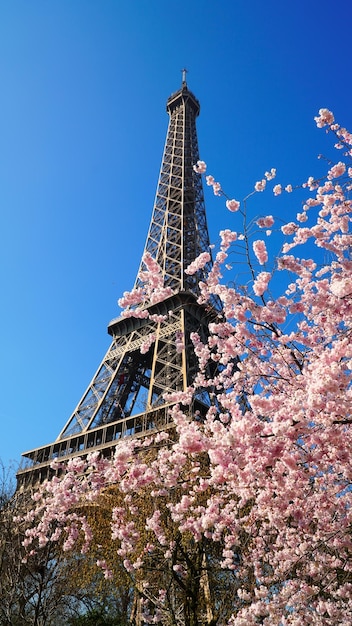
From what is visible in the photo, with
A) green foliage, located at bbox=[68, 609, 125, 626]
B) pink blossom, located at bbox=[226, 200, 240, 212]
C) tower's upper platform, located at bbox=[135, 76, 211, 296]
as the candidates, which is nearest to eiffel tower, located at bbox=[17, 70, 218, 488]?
tower's upper platform, located at bbox=[135, 76, 211, 296]

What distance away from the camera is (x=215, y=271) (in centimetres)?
643

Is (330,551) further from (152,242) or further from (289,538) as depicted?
(152,242)

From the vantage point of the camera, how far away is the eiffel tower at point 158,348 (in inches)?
738

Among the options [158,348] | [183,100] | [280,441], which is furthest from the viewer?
[183,100]

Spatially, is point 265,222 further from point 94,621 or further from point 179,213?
point 179,213

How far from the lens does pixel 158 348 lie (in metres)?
22.0

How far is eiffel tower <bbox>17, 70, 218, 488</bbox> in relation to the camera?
18.7 meters

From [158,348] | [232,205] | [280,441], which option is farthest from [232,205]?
[158,348]

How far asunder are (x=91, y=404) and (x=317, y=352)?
18.1m

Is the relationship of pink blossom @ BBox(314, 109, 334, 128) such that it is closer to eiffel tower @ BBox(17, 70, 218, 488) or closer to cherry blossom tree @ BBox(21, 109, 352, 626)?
cherry blossom tree @ BBox(21, 109, 352, 626)

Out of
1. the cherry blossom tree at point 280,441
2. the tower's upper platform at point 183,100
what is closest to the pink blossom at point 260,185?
the cherry blossom tree at point 280,441

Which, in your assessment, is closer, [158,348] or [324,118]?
[324,118]

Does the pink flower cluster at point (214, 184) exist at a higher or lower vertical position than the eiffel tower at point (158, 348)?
lower

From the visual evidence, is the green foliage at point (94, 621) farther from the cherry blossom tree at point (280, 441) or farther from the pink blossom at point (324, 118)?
the pink blossom at point (324, 118)
